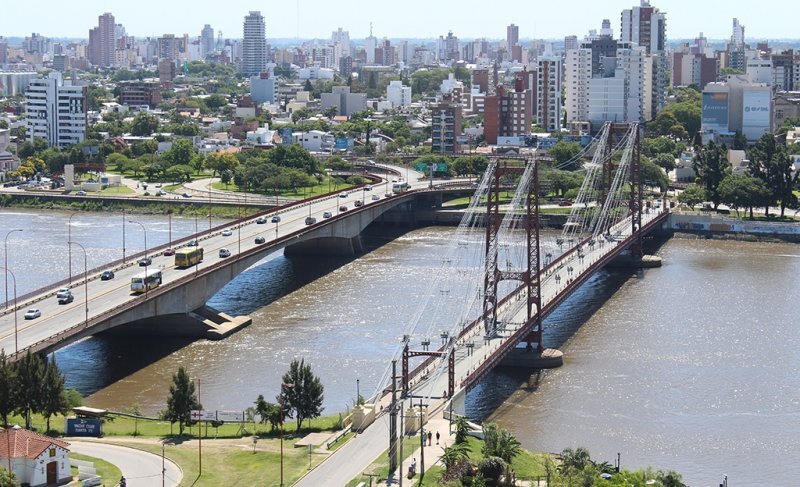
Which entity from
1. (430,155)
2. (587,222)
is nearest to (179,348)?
(587,222)

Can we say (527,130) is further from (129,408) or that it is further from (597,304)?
(129,408)

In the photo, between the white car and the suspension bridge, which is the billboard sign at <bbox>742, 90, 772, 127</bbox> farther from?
the white car

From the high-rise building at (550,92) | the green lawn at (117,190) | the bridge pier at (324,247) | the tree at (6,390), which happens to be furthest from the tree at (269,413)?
the high-rise building at (550,92)

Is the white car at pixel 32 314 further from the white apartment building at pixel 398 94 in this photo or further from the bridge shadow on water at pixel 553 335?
the white apartment building at pixel 398 94

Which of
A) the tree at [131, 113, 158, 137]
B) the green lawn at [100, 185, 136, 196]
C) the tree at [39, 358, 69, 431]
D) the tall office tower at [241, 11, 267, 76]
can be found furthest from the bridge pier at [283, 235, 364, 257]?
the tall office tower at [241, 11, 267, 76]

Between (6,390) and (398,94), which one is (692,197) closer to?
(6,390)

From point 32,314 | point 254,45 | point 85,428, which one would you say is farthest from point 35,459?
point 254,45
